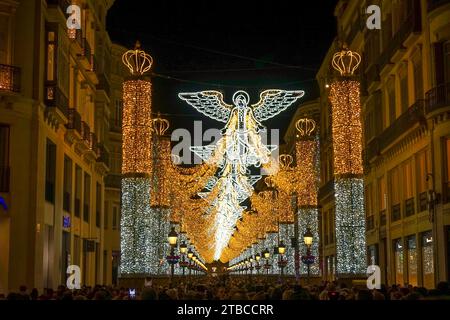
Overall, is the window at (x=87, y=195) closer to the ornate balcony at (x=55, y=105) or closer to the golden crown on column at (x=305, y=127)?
the ornate balcony at (x=55, y=105)

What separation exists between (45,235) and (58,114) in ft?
15.2

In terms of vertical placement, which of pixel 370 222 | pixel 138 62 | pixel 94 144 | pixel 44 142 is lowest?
pixel 370 222

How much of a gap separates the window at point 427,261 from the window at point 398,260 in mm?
4950

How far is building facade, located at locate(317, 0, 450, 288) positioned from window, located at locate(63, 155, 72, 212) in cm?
1168

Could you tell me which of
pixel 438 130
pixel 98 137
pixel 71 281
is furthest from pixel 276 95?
pixel 98 137

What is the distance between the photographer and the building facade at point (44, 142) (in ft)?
95.6

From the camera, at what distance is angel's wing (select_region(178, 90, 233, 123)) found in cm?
3278

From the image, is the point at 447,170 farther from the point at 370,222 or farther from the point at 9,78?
the point at 370,222

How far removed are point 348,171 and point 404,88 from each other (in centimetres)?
1623

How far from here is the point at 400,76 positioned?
1642 inches

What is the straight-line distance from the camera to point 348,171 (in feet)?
84.7

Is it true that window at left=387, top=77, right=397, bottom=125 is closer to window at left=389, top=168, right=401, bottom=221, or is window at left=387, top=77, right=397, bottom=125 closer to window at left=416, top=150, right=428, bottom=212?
window at left=389, top=168, right=401, bottom=221

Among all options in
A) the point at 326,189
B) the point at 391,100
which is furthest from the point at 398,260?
the point at 326,189

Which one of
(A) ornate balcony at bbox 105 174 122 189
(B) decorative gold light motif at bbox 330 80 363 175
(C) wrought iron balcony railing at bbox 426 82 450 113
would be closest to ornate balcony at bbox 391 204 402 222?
(C) wrought iron balcony railing at bbox 426 82 450 113
